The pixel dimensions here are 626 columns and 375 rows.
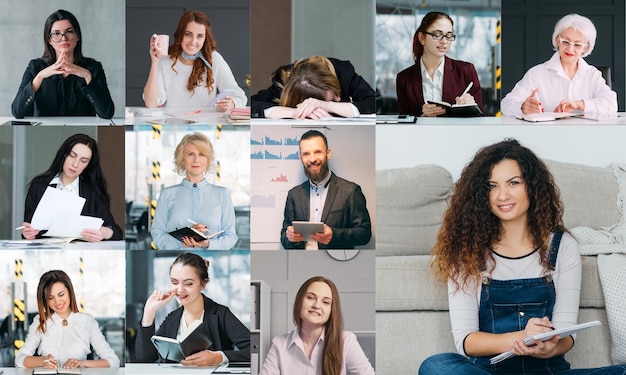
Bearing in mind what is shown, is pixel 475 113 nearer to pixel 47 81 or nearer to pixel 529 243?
pixel 529 243

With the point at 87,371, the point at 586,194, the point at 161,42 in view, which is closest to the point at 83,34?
→ the point at 161,42

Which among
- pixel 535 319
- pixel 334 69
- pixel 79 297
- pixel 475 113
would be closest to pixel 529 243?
pixel 535 319

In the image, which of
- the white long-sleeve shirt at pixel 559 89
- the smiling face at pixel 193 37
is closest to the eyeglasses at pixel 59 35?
the smiling face at pixel 193 37

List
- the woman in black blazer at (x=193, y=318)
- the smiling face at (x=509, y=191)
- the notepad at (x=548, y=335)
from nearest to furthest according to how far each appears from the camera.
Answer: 1. the notepad at (x=548, y=335)
2. the smiling face at (x=509, y=191)
3. the woman in black blazer at (x=193, y=318)

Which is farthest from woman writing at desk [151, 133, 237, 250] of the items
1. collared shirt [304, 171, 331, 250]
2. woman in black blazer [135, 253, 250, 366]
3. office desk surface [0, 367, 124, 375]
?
office desk surface [0, 367, 124, 375]

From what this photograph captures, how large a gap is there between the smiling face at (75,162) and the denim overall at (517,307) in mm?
1821

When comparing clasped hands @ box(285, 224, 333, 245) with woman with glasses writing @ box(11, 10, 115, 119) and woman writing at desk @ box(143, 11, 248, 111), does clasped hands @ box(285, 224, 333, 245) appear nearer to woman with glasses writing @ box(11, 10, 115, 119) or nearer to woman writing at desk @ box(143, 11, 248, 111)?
woman writing at desk @ box(143, 11, 248, 111)

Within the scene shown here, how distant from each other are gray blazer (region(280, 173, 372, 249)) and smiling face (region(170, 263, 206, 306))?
42 cm

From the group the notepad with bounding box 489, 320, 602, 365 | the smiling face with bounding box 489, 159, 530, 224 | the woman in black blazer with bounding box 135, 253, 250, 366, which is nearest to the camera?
the notepad with bounding box 489, 320, 602, 365

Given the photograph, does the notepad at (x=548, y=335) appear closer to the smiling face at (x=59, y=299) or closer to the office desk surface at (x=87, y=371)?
the office desk surface at (x=87, y=371)

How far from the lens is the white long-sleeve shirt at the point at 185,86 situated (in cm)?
393

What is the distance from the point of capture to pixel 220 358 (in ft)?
12.9

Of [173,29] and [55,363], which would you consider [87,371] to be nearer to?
[55,363]

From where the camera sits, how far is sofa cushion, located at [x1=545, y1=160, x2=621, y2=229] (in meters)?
3.85
